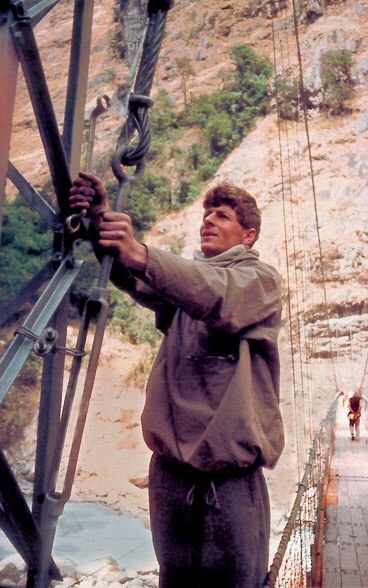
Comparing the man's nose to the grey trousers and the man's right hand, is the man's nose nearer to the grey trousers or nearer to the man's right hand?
the man's right hand

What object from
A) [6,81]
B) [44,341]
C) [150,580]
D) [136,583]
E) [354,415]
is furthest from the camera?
[150,580]

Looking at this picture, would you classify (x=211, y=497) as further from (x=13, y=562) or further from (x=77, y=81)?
(x=13, y=562)

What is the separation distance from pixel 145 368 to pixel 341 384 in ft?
19.5

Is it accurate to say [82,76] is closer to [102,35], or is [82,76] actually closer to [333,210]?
[333,210]

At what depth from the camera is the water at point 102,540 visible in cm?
988

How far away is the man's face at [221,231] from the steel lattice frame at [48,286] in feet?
0.77

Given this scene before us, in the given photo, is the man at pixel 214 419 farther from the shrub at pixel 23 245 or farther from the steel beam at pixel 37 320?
the shrub at pixel 23 245

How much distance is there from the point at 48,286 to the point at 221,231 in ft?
1.08

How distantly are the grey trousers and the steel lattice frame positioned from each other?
17 cm

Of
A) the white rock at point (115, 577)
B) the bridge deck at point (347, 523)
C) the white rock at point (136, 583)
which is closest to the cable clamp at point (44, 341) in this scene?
the bridge deck at point (347, 523)

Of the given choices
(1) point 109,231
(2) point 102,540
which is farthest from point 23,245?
(1) point 109,231

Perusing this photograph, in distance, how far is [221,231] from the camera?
108 cm

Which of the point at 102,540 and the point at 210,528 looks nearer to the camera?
the point at 210,528

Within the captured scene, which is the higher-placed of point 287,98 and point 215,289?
point 287,98
